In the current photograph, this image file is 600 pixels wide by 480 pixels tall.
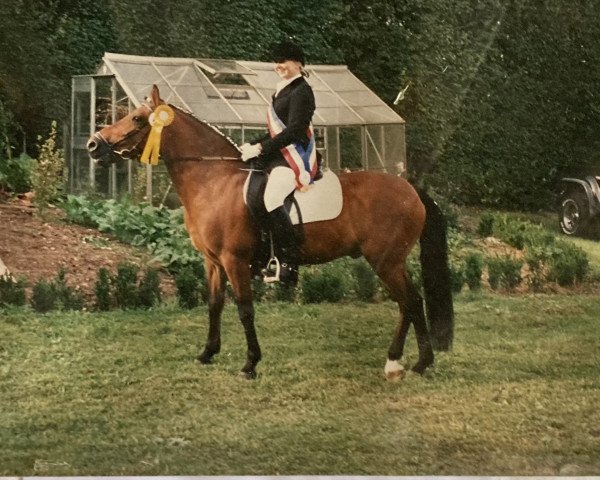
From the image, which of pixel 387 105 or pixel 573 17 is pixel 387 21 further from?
pixel 573 17

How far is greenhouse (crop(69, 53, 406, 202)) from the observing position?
3.11m

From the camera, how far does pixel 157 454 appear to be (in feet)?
10.2

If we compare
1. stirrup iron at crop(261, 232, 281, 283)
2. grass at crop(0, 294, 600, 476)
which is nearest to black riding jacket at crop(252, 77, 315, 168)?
stirrup iron at crop(261, 232, 281, 283)

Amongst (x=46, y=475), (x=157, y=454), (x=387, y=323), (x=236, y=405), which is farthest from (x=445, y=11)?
(x=46, y=475)

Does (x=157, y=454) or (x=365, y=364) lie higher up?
(x=365, y=364)

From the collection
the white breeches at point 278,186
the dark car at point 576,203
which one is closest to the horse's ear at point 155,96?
the white breeches at point 278,186

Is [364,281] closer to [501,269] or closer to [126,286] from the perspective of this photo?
[501,269]

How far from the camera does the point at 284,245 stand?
3.17m

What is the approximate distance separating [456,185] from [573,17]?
2.21 ft

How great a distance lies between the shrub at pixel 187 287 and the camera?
3.20 metres

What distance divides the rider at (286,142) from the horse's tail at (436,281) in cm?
41

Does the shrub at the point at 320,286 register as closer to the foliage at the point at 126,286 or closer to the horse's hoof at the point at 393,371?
the horse's hoof at the point at 393,371

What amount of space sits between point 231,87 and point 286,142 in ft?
0.87

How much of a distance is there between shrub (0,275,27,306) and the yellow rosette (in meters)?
0.56
